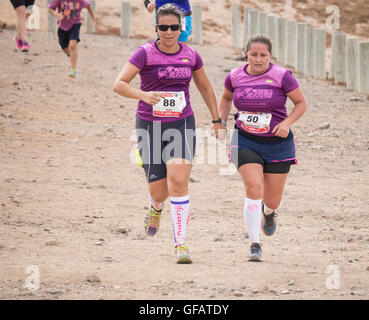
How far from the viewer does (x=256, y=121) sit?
747cm

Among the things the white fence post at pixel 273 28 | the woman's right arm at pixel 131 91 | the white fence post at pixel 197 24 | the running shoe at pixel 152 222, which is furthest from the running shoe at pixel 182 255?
the white fence post at pixel 197 24

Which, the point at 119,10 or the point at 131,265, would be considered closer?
the point at 131,265

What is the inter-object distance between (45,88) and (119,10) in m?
9.38

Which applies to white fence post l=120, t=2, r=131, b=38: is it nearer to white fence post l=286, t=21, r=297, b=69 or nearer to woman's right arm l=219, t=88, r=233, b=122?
white fence post l=286, t=21, r=297, b=69

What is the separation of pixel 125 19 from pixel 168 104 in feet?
54.6

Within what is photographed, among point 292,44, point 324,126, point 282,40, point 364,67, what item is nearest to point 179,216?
point 324,126

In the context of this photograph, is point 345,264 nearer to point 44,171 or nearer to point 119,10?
point 44,171

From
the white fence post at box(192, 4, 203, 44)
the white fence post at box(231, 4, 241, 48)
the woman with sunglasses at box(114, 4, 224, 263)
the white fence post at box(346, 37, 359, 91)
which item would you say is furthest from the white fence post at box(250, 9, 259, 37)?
the woman with sunglasses at box(114, 4, 224, 263)

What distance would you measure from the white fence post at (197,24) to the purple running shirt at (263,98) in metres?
15.9

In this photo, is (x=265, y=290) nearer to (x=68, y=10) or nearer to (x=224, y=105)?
(x=224, y=105)

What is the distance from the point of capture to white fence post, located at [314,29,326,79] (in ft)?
63.9

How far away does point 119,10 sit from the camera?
25641 mm

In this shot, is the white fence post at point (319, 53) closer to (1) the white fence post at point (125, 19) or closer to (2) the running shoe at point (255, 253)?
(1) the white fence post at point (125, 19)

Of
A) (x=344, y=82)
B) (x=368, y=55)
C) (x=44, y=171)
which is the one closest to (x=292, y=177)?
(x=44, y=171)
